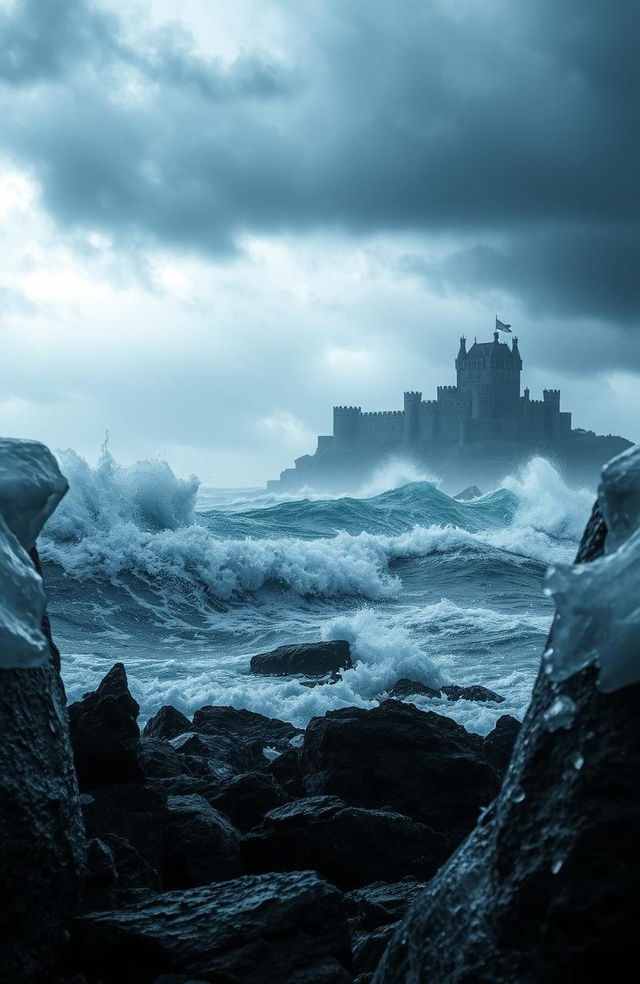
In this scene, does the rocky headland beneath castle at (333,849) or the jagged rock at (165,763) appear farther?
the jagged rock at (165,763)

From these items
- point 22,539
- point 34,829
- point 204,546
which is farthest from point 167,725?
point 204,546

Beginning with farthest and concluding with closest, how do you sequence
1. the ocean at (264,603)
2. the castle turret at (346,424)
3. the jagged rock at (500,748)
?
the castle turret at (346,424) < the ocean at (264,603) < the jagged rock at (500,748)

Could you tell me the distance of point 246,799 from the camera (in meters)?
3.71

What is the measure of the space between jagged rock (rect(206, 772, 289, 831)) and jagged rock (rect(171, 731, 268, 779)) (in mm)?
1002

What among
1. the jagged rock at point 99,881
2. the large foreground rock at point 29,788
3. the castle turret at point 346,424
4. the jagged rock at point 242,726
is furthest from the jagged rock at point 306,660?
the castle turret at point 346,424

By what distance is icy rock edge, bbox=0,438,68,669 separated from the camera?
82.4 inches

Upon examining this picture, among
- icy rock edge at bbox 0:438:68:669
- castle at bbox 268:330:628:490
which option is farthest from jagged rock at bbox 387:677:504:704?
castle at bbox 268:330:628:490

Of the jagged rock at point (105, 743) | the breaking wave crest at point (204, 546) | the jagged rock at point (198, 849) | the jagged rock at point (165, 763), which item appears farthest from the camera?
the breaking wave crest at point (204, 546)

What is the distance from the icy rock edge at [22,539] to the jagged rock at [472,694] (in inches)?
210

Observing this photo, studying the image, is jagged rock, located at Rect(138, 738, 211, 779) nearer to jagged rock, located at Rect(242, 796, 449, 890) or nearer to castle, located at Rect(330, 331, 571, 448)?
jagged rock, located at Rect(242, 796, 449, 890)

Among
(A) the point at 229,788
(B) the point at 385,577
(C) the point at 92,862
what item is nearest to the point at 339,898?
(C) the point at 92,862

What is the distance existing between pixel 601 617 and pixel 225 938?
111 cm

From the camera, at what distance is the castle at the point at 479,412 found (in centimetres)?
7338

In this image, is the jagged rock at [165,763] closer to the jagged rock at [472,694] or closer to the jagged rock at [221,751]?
the jagged rock at [221,751]
